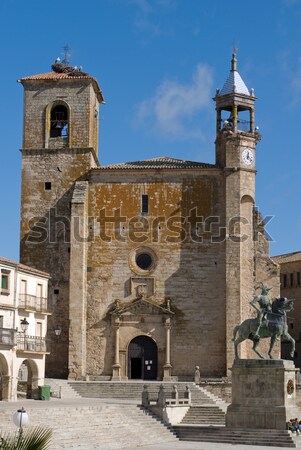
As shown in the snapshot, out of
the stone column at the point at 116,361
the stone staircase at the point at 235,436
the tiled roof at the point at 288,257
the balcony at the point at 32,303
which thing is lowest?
the stone staircase at the point at 235,436

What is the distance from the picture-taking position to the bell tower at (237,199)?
44.1 m

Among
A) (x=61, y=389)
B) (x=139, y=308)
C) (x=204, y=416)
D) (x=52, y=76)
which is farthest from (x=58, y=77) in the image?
(x=204, y=416)

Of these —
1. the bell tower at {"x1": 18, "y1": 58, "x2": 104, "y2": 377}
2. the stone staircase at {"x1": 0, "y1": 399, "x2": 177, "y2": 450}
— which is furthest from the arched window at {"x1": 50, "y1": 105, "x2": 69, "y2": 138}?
the stone staircase at {"x1": 0, "y1": 399, "x2": 177, "y2": 450}

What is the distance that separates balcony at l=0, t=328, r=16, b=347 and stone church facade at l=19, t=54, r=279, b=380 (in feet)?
29.4

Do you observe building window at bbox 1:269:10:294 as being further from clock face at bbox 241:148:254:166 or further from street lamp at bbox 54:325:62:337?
clock face at bbox 241:148:254:166

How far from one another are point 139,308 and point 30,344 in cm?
920

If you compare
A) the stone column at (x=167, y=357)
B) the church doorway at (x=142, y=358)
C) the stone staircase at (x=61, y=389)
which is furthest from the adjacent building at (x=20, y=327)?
the stone column at (x=167, y=357)

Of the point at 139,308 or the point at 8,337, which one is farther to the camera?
the point at 139,308

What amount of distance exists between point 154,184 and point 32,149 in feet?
22.9

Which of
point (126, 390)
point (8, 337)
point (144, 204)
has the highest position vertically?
point (144, 204)

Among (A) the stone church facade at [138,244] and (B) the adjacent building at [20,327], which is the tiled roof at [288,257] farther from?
(B) the adjacent building at [20,327]

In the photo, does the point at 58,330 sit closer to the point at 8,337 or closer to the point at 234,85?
the point at 8,337

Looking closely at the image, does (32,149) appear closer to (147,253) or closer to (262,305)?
(147,253)

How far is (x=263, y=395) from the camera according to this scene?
30.8 m
